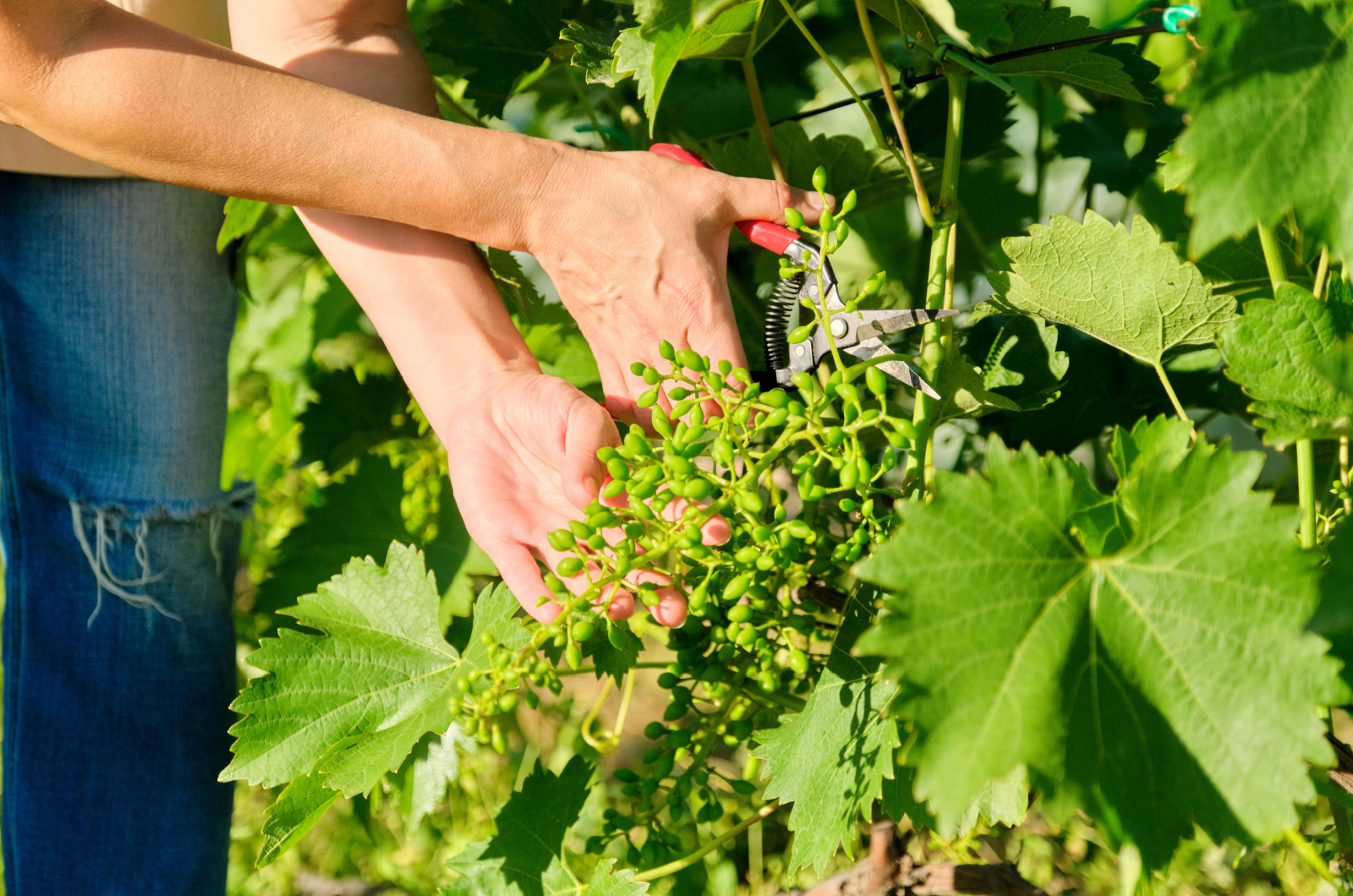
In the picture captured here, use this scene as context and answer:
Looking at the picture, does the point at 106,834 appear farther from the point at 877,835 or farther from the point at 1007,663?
the point at 1007,663

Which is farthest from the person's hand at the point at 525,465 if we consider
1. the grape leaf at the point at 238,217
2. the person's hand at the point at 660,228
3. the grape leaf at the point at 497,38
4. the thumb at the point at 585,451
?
the grape leaf at the point at 497,38

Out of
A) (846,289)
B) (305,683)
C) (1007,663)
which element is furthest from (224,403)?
(1007,663)

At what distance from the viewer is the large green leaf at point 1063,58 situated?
2.84 feet

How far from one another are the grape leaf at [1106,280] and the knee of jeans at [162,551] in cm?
108

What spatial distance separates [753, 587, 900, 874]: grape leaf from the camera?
83 centimetres

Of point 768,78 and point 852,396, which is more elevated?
point 768,78

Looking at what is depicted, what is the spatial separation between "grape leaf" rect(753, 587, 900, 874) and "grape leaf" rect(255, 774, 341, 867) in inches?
17.3

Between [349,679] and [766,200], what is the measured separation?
2.06ft

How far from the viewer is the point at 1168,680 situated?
2.10ft

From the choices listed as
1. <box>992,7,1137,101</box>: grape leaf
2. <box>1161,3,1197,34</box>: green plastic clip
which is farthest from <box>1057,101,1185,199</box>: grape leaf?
<box>1161,3,1197,34</box>: green plastic clip

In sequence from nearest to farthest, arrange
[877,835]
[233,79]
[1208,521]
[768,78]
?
[1208,521] → [233,79] → [877,835] → [768,78]

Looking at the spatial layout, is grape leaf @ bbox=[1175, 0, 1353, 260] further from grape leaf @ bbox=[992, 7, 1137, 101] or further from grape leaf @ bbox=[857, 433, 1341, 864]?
grape leaf @ bbox=[992, 7, 1137, 101]

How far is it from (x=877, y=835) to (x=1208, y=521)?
71 cm

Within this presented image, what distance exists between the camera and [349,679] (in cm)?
103
